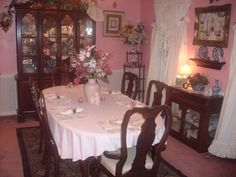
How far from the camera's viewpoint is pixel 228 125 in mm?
3438

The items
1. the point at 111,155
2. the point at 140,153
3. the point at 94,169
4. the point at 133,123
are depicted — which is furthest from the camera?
the point at 94,169

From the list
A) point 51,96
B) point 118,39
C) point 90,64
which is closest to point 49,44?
point 118,39

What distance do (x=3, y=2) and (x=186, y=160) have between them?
3.90 metres

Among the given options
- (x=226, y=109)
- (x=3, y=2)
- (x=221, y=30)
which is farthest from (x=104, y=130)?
(x=3, y=2)

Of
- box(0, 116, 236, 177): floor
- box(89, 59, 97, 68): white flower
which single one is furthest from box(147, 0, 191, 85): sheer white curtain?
box(89, 59, 97, 68): white flower

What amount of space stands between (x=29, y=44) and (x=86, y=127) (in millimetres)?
2849

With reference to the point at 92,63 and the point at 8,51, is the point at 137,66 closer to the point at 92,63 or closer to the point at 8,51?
the point at 8,51

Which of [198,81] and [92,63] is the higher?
[92,63]

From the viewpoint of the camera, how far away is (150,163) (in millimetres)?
2441

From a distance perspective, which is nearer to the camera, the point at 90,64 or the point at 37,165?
the point at 90,64

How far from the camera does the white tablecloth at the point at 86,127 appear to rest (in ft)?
7.58

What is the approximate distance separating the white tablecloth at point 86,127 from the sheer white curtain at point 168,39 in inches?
61.9

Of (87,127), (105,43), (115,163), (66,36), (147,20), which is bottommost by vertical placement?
(115,163)

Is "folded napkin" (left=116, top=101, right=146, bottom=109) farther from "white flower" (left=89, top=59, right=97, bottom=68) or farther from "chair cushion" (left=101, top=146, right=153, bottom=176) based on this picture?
"chair cushion" (left=101, top=146, right=153, bottom=176)
